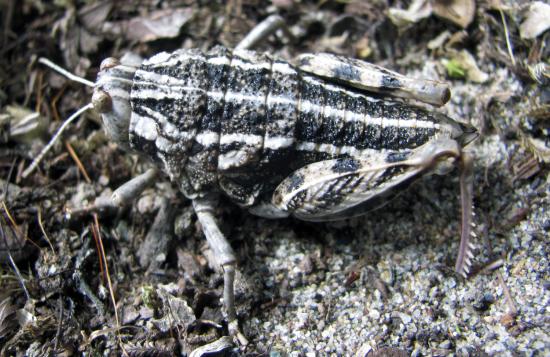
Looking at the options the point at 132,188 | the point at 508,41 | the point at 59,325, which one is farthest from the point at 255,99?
the point at 508,41

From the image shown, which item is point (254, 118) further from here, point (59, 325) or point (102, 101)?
point (59, 325)

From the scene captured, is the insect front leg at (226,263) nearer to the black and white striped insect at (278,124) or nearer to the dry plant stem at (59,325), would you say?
the black and white striped insect at (278,124)

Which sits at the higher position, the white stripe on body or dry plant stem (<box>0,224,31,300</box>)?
the white stripe on body

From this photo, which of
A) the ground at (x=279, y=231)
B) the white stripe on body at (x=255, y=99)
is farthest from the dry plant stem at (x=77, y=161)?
the white stripe on body at (x=255, y=99)

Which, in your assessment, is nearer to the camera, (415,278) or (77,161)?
(415,278)

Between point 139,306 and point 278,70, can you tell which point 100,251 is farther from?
point 278,70

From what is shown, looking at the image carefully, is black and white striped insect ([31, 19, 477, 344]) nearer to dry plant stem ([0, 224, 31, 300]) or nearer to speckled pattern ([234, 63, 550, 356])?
speckled pattern ([234, 63, 550, 356])

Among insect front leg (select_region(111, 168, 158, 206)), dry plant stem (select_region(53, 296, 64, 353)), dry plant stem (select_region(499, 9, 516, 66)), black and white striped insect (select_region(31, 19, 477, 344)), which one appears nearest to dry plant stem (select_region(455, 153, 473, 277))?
black and white striped insect (select_region(31, 19, 477, 344))
